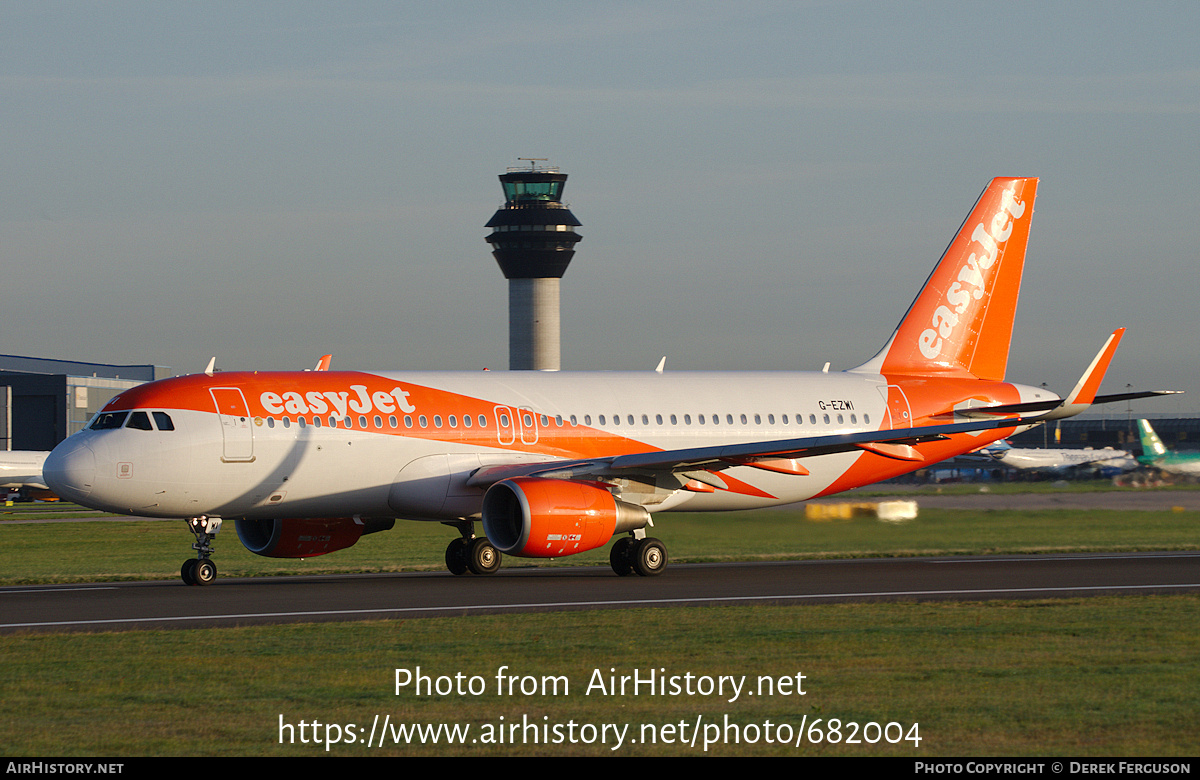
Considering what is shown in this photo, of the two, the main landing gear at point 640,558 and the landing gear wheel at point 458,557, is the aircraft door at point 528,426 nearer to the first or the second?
the landing gear wheel at point 458,557

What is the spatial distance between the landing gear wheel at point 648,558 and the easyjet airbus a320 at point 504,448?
3 centimetres

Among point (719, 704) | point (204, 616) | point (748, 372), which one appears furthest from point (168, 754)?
point (748, 372)

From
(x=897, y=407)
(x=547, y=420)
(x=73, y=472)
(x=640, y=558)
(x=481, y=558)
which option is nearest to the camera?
(x=73, y=472)

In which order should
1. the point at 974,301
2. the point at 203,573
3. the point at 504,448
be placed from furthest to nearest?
1. the point at 974,301
2. the point at 504,448
3. the point at 203,573

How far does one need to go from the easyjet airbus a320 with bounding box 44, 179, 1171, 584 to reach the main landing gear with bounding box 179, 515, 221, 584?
39 millimetres

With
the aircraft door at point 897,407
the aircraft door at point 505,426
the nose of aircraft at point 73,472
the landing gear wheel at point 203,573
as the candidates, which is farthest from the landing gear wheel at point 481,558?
the aircraft door at point 897,407

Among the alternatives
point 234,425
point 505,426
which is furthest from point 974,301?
point 234,425

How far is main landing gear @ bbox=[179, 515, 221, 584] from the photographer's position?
27.0m

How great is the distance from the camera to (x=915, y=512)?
35031 mm

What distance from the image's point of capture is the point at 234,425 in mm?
27141

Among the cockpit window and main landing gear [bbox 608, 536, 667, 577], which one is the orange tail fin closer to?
main landing gear [bbox 608, 536, 667, 577]

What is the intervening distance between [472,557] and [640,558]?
3484 millimetres

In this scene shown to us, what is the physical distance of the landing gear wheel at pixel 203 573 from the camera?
2697cm

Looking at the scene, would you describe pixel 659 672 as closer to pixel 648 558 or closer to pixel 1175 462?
pixel 648 558
